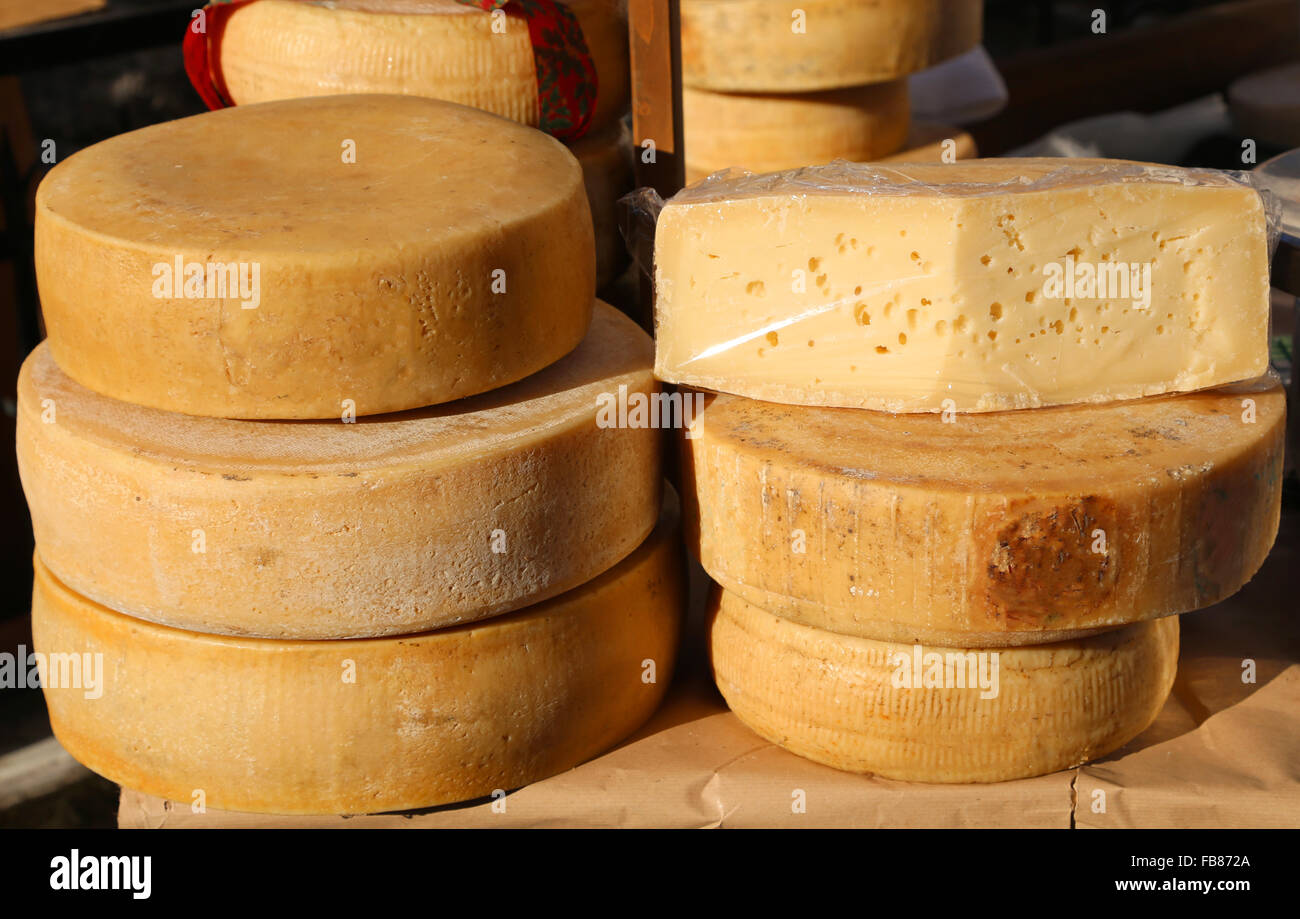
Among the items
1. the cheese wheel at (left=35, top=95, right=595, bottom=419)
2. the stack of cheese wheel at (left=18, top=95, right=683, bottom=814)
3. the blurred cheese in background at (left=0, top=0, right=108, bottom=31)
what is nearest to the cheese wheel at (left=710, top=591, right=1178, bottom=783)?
the stack of cheese wheel at (left=18, top=95, right=683, bottom=814)

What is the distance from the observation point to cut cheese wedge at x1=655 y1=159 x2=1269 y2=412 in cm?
152

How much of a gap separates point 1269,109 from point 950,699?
9.15ft

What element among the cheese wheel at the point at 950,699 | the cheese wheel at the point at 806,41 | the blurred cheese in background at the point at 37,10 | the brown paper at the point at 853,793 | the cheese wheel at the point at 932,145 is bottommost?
the brown paper at the point at 853,793

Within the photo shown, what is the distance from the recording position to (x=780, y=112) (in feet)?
8.46

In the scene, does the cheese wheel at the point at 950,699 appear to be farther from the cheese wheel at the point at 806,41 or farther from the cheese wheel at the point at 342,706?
the cheese wheel at the point at 806,41

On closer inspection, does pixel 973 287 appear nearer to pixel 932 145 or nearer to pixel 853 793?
pixel 853 793

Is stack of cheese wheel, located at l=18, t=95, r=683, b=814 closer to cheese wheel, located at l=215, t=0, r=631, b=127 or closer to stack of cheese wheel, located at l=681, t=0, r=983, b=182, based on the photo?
cheese wheel, located at l=215, t=0, r=631, b=127

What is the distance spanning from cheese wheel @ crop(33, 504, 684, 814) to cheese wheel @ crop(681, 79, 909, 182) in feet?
4.09

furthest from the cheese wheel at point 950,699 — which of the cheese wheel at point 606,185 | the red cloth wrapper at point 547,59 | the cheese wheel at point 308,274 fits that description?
the red cloth wrapper at point 547,59

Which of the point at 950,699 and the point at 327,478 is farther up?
the point at 327,478

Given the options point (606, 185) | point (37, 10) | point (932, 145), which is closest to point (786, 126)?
point (932, 145)

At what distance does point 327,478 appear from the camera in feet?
4.60

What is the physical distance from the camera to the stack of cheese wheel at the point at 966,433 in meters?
1.46

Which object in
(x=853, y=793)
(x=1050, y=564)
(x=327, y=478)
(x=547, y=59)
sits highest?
(x=547, y=59)
